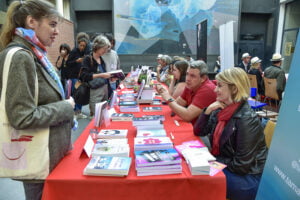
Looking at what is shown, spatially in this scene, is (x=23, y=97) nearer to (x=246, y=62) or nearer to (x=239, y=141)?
(x=239, y=141)

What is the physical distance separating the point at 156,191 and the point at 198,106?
3.62 feet

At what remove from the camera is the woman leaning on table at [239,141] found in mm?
1517

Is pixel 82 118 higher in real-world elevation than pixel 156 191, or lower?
lower

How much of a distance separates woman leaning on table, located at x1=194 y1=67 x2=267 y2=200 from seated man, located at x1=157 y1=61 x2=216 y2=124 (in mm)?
389

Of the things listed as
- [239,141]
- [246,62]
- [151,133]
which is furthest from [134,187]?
[246,62]

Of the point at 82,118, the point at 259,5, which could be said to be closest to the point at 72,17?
the point at 82,118

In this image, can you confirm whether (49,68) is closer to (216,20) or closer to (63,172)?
(63,172)

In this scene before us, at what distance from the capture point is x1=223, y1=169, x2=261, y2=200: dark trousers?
1.48 m

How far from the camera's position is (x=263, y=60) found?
34.9ft

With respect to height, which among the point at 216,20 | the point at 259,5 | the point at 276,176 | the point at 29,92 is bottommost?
the point at 276,176

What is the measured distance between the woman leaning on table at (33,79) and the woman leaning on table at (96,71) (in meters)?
1.93

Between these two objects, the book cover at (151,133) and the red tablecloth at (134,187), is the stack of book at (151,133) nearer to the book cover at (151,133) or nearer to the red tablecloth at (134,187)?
the book cover at (151,133)

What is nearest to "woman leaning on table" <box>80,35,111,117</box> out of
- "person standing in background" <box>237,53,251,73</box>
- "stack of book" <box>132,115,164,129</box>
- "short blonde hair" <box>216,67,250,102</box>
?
"stack of book" <box>132,115,164,129</box>

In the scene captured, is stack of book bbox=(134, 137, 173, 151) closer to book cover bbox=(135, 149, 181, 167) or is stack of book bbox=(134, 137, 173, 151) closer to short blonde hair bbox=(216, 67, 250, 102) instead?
book cover bbox=(135, 149, 181, 167)
